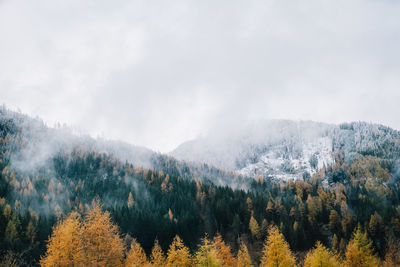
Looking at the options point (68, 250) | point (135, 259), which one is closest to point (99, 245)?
point (68, 250)

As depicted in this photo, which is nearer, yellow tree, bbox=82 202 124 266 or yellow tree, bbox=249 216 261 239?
yellow tree, bbox=82 202 124 266

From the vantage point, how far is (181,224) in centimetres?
10275

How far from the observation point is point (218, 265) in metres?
33.4

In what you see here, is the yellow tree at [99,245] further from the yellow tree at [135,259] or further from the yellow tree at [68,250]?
the yellow tree at [135,259]

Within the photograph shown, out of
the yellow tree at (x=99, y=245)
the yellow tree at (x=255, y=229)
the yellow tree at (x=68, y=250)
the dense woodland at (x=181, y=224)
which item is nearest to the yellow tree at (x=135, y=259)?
the dense woodland at (x=181, y=224)

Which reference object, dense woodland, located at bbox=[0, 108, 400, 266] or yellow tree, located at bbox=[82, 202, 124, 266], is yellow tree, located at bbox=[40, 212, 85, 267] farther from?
yellow tree, located at bbox=[82, 202, 124, 266]

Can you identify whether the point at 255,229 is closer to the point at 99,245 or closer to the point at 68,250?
the point at 99,245

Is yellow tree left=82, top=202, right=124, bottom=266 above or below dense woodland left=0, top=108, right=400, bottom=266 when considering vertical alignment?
above

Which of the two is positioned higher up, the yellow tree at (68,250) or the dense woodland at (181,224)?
the yellow tree at (68,250)

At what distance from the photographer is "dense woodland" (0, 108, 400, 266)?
105ft

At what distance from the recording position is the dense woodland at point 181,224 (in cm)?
3214

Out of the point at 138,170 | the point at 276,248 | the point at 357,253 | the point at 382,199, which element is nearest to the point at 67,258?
the point at 276,248

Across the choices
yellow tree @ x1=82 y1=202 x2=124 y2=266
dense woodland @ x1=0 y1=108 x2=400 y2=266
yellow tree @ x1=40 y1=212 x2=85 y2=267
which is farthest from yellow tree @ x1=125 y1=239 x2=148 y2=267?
yellow tree @ x1=40 y1=212 x2=85 y2=267

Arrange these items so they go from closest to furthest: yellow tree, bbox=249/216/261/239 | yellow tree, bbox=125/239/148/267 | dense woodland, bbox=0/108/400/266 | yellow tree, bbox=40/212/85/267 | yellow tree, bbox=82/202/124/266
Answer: yellow tree, bbox=40/212/85/267
yellow tree, bbox=82/202/124/266
dense woodland, bbox=0/108/400/266
yellow tree, bbox=125/239/148/267
yellow tree, bbox=249/216/261/239
